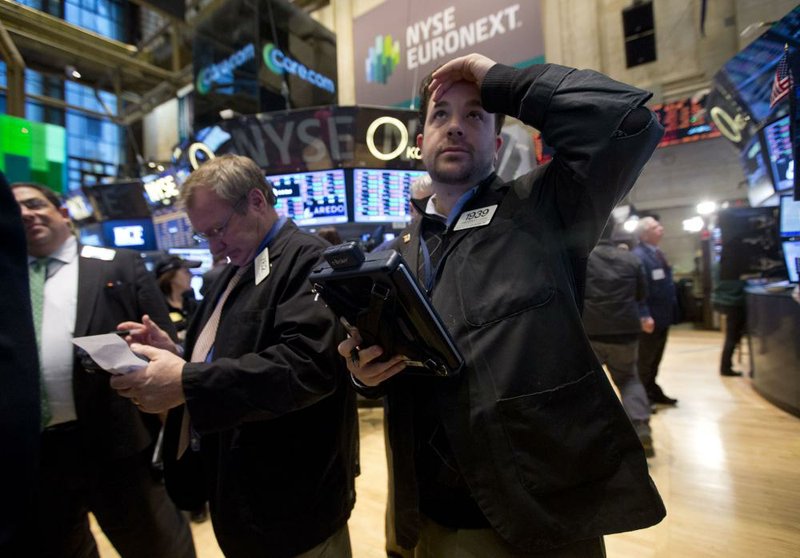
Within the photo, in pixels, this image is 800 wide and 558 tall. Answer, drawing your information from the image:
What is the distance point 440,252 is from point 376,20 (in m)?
9.02

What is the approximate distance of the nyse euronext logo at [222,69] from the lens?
482 cm

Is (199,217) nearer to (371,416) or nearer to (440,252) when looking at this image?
(440,252)

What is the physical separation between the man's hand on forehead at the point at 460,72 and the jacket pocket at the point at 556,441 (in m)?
0.76

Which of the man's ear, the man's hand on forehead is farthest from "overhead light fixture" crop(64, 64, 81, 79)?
the man's hand on forehead

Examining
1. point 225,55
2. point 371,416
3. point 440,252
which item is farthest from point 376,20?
point 440,252

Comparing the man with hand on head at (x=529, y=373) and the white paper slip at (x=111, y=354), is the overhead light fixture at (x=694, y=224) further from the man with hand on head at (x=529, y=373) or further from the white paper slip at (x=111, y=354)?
the white paper slip at (x=111, y=354)

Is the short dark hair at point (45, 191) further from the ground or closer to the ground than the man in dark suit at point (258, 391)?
further from the ground

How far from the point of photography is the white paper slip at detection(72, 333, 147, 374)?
3.50 ft

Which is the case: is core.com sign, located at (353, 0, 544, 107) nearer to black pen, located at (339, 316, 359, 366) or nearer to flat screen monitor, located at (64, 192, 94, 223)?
flat screen monitor, located at (64, 192, 94, 223)

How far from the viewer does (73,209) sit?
826 centimetres

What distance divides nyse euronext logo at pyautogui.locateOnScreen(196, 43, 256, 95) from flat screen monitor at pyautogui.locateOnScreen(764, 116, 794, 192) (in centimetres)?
568

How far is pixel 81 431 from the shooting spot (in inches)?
66.5

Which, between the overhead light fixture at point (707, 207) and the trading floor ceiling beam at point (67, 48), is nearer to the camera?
the trading floor ceiling beam at point (67, 48)

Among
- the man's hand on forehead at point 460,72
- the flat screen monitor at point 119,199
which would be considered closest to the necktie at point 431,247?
the man's hand on forehead at point 460,72
